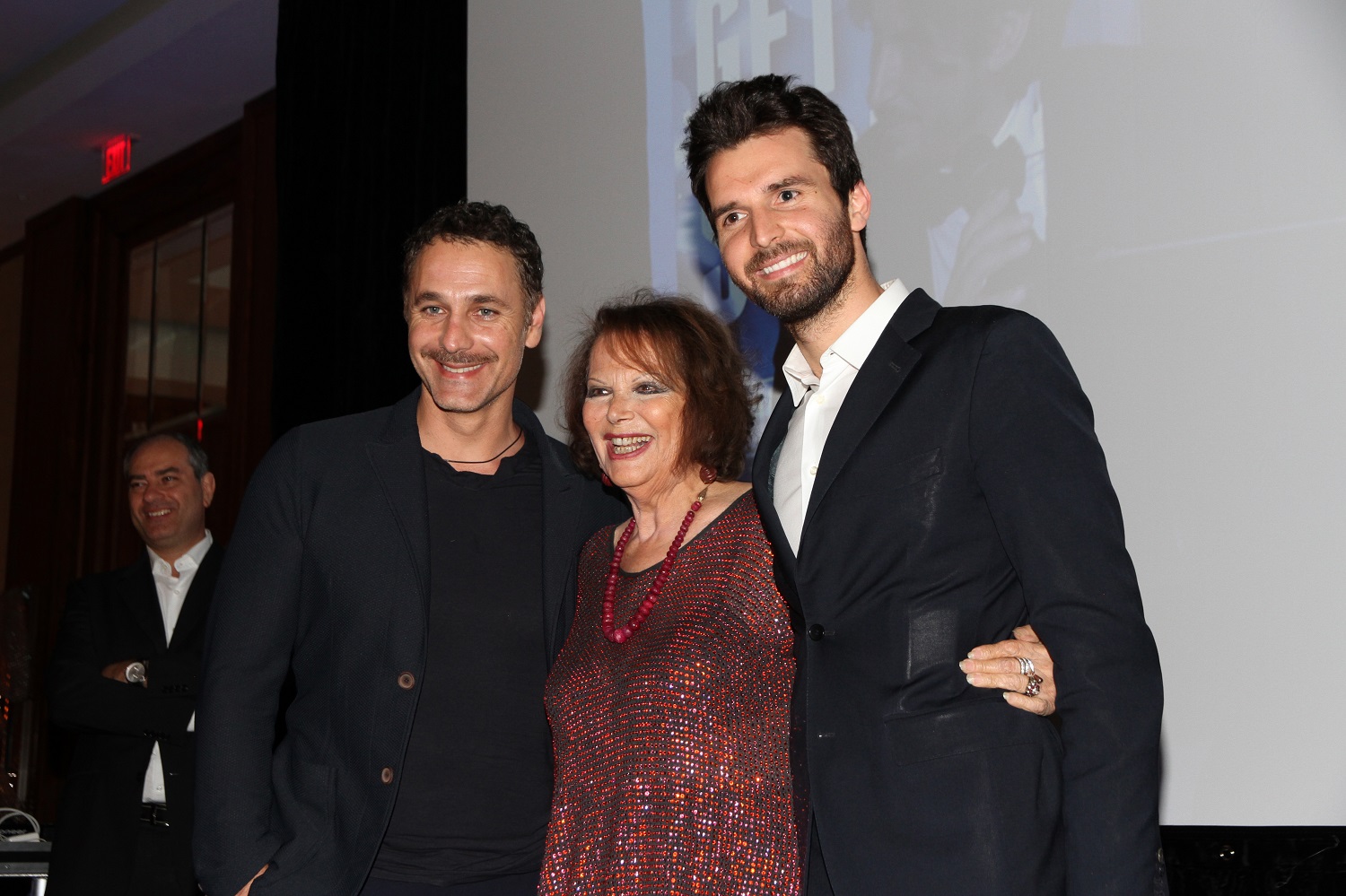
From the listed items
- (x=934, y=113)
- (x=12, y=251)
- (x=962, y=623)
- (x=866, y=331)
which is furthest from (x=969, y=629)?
(x=12, y=251)

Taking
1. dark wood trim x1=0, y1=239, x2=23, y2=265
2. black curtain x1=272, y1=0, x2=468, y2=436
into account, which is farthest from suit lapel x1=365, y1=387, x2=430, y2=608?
dark wood trim x1=0, y1=239, x2=23, y2=265

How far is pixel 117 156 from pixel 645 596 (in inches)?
226

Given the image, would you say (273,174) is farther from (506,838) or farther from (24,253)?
(506,838)

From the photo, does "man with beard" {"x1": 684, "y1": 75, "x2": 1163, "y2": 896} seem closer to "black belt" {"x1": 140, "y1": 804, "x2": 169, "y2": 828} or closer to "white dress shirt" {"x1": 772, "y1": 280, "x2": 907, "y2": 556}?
"white dress shirt" {"x1": 772, "y1": 280, "x2": 907, "y2": 556}

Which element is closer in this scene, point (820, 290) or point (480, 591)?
point (820, 290)

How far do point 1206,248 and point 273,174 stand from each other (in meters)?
4.64

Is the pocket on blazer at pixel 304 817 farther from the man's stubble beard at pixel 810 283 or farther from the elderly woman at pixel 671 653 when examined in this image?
the man's stubble beard at pixel 810 283

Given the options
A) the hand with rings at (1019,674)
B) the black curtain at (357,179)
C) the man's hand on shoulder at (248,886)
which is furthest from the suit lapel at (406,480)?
the black curtain at (357,179)

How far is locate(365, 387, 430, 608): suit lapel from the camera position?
2189mm

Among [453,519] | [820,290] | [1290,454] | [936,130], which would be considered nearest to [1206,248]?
[1290,454]

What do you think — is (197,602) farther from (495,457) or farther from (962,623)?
(962,623)

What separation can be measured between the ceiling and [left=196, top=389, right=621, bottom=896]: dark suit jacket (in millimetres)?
3886

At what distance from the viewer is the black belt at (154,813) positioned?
11.7 ft

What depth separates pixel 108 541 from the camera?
711 cm
